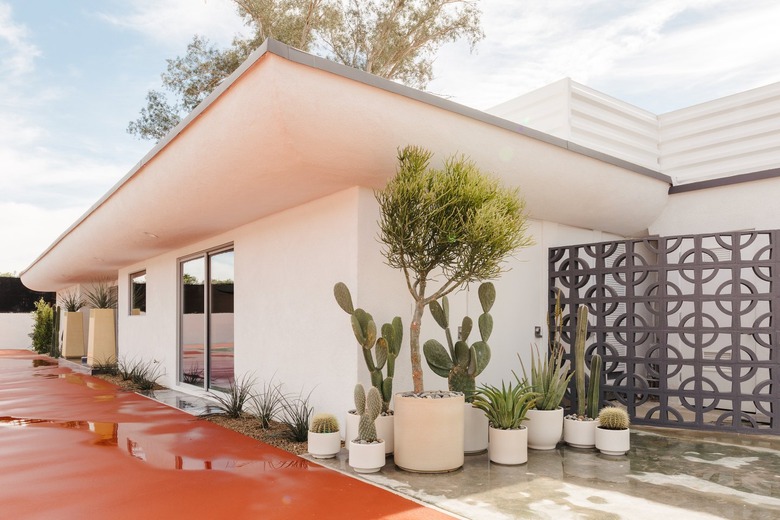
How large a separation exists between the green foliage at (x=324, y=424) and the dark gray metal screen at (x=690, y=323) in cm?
344

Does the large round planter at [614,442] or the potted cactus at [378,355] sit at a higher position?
the potted cactus at [378,355]

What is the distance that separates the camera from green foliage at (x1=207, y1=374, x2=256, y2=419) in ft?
26.1

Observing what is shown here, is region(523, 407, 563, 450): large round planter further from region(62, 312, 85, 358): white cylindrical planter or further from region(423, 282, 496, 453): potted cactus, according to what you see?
region(62, 312, 85, 358): white cylindrical planter

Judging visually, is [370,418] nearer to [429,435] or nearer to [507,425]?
[429,435]

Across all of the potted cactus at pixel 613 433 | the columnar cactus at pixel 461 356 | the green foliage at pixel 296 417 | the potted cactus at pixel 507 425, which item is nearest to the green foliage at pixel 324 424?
the green foliage at pixel 296 417

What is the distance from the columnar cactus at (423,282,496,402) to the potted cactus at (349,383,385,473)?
845 mm

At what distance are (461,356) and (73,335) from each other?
17050 mm

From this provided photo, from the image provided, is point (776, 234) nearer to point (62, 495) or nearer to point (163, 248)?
point (62, 495)

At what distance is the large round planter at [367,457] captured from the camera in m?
5.19

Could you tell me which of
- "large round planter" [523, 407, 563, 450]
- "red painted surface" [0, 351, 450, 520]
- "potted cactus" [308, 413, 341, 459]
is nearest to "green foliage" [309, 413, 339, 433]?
"potted cactus" [308, 413, 341, 459]

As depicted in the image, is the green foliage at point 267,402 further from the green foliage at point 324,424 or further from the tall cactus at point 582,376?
the tall cactus at point 582,376

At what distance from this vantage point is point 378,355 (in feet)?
18.8

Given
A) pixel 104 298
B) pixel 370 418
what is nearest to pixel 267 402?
pixel 370 418

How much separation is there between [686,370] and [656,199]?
8.34ft
